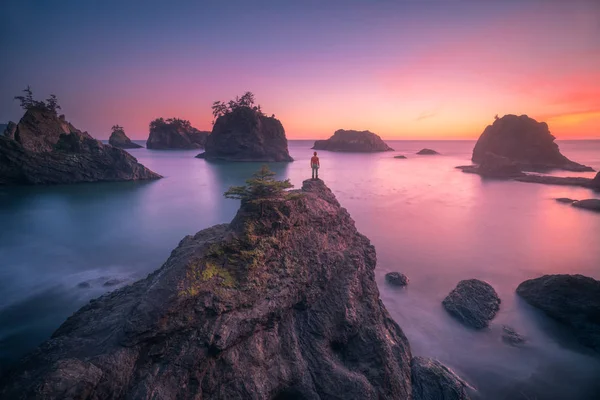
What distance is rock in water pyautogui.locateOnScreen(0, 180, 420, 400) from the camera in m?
4.73

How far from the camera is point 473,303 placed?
35.4 feet

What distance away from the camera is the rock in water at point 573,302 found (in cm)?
921

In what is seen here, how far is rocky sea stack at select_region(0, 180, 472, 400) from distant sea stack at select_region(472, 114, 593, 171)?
61.6 metres

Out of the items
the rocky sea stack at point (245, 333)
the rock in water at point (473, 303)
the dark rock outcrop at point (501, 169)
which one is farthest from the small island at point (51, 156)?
the dark rock outcrop at point (501, 169)

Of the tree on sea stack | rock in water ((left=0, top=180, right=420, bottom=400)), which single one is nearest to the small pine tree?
the tree on sea stack

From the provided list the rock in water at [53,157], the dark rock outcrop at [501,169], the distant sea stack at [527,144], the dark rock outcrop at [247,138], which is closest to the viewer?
the rock in water at [53,157]

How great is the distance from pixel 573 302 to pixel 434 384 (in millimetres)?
7529

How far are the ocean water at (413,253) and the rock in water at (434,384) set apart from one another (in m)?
1.63

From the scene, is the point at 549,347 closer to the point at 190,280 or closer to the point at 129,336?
the point at 190,280

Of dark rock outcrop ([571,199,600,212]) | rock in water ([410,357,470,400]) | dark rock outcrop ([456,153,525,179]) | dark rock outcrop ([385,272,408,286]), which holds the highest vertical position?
dark rock outcrop ([456,153,525,179])

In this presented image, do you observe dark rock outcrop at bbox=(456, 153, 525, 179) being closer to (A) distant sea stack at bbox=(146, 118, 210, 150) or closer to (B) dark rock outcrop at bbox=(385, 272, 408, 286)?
(B) dark rock outcrop at bbox=(385, 272, 408, 286)

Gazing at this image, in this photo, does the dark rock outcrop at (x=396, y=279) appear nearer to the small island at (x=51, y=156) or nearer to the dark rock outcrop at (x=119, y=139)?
the small island at (x=51, y=156)

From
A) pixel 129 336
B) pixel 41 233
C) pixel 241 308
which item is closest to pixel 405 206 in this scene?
pixel 241 308

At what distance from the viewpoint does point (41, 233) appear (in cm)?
1859
